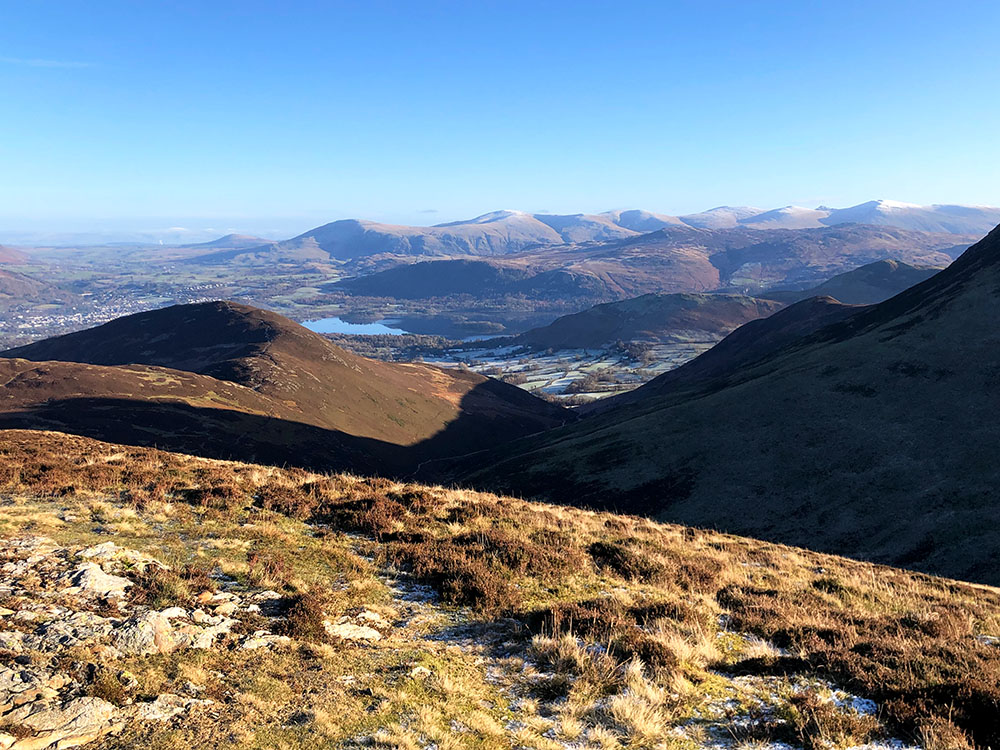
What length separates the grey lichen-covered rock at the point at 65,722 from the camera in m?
8.32

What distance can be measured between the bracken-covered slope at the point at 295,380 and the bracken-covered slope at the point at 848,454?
51259 mm

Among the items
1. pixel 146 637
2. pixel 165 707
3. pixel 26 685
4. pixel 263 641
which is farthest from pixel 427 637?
pixel 26 685

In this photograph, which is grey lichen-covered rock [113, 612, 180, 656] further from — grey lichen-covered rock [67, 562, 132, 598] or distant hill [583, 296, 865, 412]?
distant hill [583, 296, 865, 412]

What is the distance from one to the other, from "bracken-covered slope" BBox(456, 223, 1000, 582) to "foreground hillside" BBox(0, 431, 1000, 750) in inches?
1081

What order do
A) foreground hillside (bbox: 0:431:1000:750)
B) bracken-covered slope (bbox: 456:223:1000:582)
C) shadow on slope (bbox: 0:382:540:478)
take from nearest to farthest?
foreground hillside (bbox: 0:431:1000:750) < bracken-covered slope (bbox: 456:223:1000:582) < shadow on slope (bbox: 0:382:540:478)

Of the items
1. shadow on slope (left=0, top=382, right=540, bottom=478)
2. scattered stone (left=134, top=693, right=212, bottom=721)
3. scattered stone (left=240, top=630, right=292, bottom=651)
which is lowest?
shadow on slope (left=0, top=382, right=540, bottom=478)

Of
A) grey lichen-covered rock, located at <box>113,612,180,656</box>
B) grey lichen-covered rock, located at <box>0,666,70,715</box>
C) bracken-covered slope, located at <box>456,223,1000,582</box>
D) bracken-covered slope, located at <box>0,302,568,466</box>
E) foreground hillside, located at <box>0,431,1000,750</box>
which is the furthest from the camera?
bracken-covered slope, located at <box>0,302,568,466</box>

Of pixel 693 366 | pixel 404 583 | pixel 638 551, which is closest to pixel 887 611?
pixel 638 551

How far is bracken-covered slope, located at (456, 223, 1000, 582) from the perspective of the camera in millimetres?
46031

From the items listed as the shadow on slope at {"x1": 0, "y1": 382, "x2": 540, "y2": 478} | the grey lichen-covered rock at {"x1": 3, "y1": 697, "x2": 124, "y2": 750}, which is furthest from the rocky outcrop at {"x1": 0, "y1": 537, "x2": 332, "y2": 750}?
the shadow on slope at {"x1": 0, "y1": 382, "x2": 540, "y2": 478}

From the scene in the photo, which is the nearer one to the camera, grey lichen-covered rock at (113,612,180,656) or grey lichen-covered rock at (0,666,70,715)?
grey lichen-covered rock at (0,666,70,715)

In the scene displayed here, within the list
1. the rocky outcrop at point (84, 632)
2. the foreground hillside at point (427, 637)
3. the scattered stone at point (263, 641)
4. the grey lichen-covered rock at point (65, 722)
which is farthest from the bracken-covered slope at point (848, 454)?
the grey lichen-covered rock at point (65, 722)

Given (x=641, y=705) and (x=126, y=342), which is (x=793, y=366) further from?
(x=126, y=342)

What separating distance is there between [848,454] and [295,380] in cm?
12200
